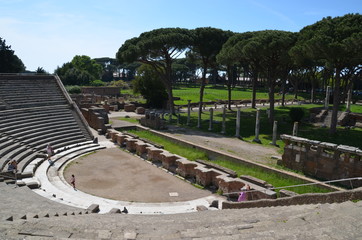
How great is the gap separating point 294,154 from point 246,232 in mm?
10722

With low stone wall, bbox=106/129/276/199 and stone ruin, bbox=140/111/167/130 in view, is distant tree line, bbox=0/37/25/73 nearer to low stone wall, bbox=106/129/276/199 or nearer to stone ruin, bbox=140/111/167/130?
stone ruin, bbox=140/111/167/130

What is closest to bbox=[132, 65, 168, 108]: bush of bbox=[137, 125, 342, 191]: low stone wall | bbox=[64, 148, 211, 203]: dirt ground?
bbox=[137, 125, 342, 191]: low stone wall

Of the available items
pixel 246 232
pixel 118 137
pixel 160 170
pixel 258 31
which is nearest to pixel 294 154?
pixel 160 170

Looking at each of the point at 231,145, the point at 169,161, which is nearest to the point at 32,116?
the point at 169,161

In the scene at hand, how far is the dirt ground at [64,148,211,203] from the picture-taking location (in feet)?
46.3

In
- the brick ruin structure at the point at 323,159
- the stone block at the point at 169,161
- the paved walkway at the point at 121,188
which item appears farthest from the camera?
the stone block at the point at 169,161

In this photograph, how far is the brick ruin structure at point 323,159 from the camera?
1401 cm

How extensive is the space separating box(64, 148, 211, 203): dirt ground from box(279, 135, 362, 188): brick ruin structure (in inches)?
222

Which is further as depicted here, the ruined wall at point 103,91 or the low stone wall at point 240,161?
the ruined wall at point 103,91

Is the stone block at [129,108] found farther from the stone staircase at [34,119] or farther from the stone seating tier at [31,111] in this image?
the stone seating tier at [31,111]

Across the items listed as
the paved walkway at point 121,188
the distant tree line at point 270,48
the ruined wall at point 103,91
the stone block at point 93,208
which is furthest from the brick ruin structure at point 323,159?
the ruined wall at point 103,91

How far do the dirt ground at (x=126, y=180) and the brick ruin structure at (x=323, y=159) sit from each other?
564 cm

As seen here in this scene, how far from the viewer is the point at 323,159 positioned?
49.9ft

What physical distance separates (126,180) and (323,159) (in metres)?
10.5
